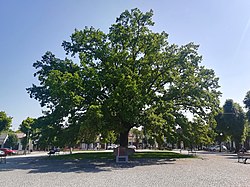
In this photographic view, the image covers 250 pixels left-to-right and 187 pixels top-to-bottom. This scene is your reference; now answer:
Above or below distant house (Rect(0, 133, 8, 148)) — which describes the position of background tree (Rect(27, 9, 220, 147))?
above

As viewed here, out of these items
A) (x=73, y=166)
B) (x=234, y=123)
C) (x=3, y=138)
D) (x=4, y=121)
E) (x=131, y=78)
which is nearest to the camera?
(x=73, y=166)

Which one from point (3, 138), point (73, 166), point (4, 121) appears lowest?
point (73, 166)

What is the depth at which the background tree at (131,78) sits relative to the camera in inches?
800

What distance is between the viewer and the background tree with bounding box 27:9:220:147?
66.6ft

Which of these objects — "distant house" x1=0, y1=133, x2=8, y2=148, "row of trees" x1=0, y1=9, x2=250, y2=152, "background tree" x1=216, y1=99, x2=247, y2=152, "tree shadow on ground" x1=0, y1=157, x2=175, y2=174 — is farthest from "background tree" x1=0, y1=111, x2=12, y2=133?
"background tree" x1=216, y1=99, x2=247, y2=152

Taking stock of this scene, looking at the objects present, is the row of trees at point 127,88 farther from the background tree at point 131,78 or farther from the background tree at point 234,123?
the background tree at point 234,123

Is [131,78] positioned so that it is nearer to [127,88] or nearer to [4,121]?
[127,88]

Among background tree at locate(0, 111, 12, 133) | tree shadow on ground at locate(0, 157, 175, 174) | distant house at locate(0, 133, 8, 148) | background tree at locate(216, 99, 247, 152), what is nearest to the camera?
tree shadow on ground at locate(0, 157, 175, 174)

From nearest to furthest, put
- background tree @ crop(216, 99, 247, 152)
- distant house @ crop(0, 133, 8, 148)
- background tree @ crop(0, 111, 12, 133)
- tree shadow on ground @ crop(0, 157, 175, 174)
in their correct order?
tree shadow on ground @ crop(0, 157, 175, 174) → background tree @ crop(216, 99, 247, 152) → background tree @ crop(0, 111, 12, 133) → distant house @ crop(0, 133, 8, 148)

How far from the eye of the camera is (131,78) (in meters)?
20.6

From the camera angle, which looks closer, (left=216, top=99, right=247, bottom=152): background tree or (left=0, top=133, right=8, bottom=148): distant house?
(left=216, top=99, right=247, bottom=152): background tree

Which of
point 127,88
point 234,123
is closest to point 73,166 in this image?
point 127,88

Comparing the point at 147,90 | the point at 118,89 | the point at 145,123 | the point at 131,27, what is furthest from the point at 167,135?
the point at 131,27

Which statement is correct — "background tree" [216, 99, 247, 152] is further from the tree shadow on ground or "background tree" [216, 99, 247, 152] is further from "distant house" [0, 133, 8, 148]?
"distant house" [0, 133, 8, 148]
